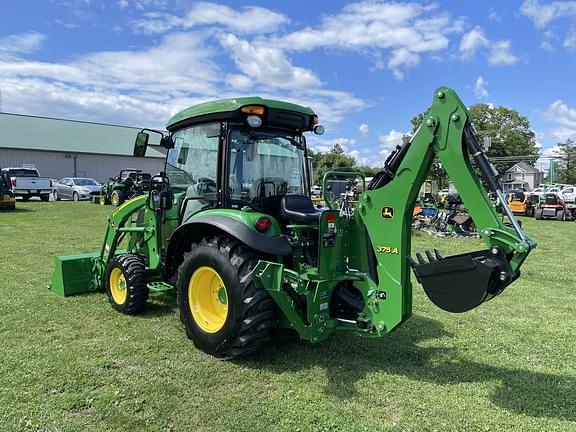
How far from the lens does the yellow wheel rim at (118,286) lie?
19.4 feet

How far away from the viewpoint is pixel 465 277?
3.50m

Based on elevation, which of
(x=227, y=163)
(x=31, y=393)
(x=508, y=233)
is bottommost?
(x=31, y=393)

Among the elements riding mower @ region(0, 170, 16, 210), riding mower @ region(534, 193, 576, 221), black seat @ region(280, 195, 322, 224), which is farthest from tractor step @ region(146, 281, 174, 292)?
riding mower @ region(534, 193, 576, 221)

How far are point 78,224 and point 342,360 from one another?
13.9 metres

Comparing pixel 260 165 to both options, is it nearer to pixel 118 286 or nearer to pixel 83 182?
pixel 118 286

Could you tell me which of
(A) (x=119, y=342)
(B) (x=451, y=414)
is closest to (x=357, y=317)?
(B) (x=451, y=414)

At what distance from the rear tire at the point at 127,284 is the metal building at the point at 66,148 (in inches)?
1199

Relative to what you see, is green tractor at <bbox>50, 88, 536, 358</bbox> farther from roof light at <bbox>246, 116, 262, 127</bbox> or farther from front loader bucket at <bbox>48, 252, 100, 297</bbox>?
front loader bucket at <bbox>48, 252, 100, 297</bbox>

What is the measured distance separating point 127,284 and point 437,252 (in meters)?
3.70

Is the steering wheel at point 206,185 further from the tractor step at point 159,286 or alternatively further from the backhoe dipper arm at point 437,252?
the backhoe dipper arm at point 437,252

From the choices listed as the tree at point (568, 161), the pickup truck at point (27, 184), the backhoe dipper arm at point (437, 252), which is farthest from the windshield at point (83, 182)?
the tree at point (568, 161)

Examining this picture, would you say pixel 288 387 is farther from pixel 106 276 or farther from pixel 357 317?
pixel 106 276

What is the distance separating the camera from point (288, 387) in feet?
13.0

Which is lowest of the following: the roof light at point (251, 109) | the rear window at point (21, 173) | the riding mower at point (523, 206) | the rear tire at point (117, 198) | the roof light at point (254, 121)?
the rear tire at point (117, 198)
